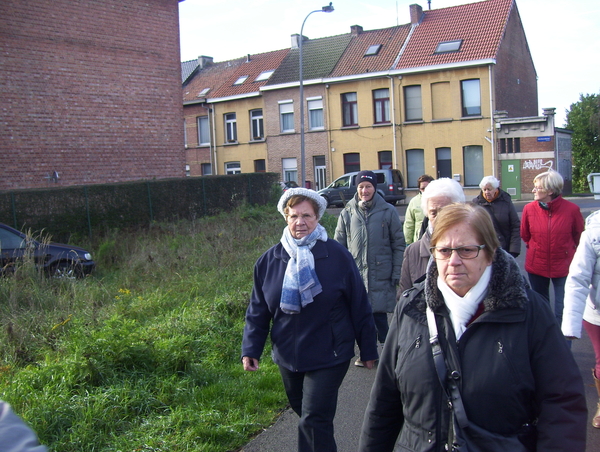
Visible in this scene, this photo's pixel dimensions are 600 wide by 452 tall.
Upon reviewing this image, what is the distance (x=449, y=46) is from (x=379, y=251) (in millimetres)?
30616

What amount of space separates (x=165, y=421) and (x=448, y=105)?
31.8 metres

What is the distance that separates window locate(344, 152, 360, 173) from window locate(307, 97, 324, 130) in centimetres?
260

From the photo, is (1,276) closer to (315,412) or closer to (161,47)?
(315,412)

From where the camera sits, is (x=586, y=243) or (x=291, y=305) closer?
(x=291, y=305)

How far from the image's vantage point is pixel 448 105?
3384cm

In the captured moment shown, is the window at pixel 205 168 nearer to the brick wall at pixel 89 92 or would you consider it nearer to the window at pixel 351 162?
the window at pixel 351 162

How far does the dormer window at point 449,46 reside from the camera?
3366cm

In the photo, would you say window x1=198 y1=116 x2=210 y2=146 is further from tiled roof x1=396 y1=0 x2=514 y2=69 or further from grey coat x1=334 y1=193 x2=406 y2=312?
grey coat x1=334 y1=193 x2=406 y2=312

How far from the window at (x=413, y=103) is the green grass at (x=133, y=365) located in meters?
26.9

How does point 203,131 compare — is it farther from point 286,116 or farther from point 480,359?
point 480,359

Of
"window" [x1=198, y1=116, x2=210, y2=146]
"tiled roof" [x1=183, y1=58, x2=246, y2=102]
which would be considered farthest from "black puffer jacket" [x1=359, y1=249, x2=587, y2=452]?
"window" [x1=198, y1=116, x2=210, y2=146]

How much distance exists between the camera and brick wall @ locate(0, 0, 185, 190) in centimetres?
1662

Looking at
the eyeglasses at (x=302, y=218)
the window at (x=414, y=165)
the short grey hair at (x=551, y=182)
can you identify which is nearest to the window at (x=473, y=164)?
the window at (x=414, y=165)

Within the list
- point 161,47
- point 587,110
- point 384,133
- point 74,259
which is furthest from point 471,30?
point 74,259
